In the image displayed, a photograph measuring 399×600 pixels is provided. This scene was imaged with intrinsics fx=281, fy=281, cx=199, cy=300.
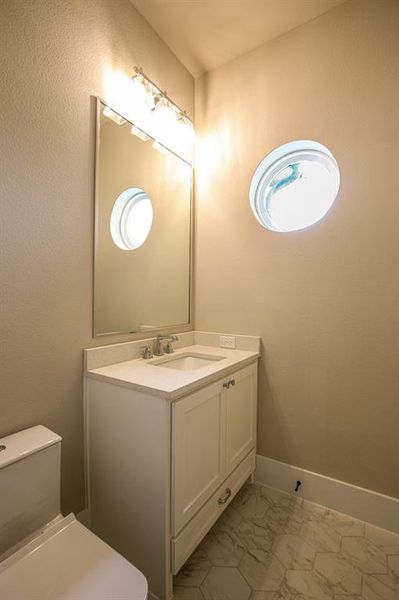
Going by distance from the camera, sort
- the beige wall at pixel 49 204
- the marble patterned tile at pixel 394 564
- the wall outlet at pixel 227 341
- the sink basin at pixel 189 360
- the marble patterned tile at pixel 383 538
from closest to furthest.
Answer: the beige wall at pixel 49 204 < the marble patterned tile at pixel 394 564 < the marble patterned tile at pixel 383 538 < the sink basin at pixel 189 360 < the wall outlet at pixel 227 341

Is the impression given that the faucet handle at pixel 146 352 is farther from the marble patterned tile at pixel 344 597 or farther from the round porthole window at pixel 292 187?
Answer: the marble patterned tile at pixel 344 597

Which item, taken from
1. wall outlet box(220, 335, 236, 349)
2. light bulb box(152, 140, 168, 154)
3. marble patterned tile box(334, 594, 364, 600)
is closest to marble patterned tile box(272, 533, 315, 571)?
marble patterned tile box(334, 594, 364, 600)

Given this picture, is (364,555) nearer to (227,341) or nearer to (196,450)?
(196,450)

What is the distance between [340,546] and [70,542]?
4.11 ft

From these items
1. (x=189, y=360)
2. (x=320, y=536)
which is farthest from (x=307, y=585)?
(x=189, y=360)

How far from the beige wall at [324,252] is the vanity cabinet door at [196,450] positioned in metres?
0.56

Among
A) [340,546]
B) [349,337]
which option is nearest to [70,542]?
[340,546]

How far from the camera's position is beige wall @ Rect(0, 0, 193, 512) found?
1089 millimetres

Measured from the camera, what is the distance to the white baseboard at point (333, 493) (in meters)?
1.46

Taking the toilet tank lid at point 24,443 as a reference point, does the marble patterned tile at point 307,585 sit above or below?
below

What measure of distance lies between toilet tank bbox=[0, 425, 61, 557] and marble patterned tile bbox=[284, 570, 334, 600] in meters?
1.01

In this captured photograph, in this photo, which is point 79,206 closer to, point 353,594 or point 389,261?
point 389,261

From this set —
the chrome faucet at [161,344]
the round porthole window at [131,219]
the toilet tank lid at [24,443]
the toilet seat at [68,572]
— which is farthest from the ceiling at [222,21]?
the toilet seat at [68,572]

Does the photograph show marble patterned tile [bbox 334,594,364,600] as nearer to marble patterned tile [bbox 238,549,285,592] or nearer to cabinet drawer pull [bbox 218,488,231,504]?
marble patterned tile [bbox 238,549,285,592]
